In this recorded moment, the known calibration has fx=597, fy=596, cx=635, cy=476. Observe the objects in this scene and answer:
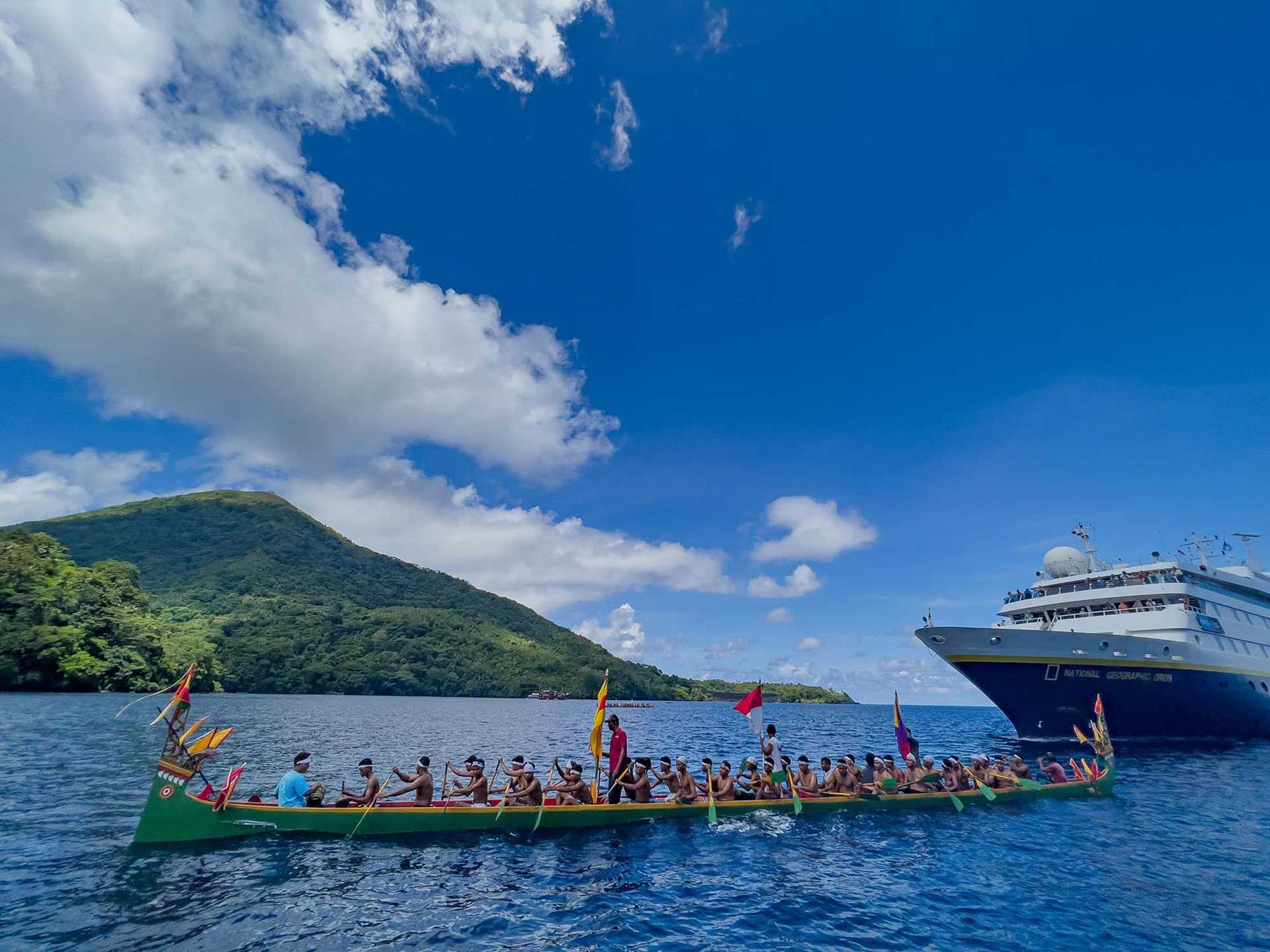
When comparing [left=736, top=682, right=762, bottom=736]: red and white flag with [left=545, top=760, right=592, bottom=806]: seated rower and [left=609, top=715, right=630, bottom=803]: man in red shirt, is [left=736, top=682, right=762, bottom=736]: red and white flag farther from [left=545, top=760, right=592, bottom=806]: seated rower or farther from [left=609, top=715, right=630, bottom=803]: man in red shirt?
[left=545, top=760, right=592, bottom=806]: seated rower

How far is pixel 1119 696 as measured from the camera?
38.1 m

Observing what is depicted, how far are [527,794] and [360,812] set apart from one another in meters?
4.52

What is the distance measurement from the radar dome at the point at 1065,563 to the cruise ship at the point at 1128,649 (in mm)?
75

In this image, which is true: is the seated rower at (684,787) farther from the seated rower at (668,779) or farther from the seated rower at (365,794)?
the seated rower at (365,794)

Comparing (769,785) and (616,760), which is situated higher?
(616,760)

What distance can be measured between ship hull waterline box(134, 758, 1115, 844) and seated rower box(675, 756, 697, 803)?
0.71ft

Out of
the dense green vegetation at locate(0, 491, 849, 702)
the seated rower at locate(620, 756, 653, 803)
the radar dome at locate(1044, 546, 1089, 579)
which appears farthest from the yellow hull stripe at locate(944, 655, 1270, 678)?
the dense green vegetation at locate(0, 491, 849, 702)

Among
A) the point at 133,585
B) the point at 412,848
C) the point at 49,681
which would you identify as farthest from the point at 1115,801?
the point at 133,585

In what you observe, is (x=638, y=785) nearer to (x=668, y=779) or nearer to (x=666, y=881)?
(x=668, y=779)

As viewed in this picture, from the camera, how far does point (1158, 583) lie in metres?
41.5

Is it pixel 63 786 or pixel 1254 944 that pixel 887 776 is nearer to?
pixel 1254 944

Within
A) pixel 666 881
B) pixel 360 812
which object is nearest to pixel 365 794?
pixel 360 812

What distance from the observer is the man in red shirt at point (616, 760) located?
19266mm

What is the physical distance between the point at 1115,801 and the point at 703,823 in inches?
718
